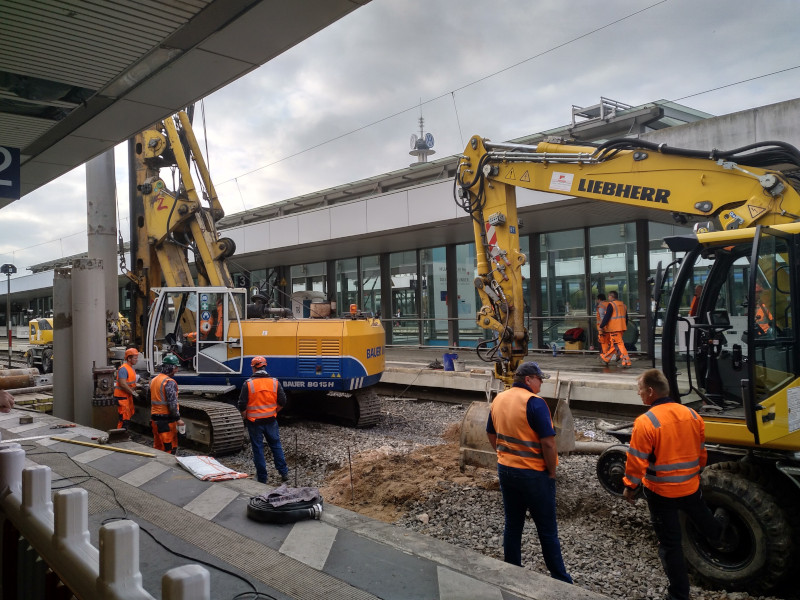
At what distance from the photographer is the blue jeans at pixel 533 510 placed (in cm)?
468

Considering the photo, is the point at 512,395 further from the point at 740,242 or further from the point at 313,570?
the point at 740,242

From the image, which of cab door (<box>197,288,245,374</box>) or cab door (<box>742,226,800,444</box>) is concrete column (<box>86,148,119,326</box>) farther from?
cab door (<box>742,226,800,444</box>)

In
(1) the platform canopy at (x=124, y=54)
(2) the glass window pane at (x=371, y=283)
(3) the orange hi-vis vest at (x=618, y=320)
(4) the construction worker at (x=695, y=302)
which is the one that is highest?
(1) the platform canopy at (x=124, y=54)

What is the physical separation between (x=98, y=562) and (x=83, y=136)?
17.4 ft

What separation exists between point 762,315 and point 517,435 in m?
2.38

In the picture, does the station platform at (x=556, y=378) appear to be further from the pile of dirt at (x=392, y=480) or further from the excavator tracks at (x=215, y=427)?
the excavator tracks at (x=215, y=427)

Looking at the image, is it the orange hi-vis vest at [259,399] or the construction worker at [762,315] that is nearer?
the construction worker at [762,315]

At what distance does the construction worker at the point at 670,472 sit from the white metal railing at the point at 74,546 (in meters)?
3.52

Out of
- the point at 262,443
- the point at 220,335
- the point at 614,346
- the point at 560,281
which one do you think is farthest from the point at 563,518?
the point at 560,281

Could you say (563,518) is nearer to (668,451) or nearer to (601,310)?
(668,451)

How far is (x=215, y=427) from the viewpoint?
9562 mm

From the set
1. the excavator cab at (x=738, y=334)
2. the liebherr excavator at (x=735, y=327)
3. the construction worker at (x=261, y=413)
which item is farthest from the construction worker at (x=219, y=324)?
the excavator cab at (x=738, y=334)

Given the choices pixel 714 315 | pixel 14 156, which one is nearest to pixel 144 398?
pixel 14 156

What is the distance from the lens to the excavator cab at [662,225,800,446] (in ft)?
16.0
